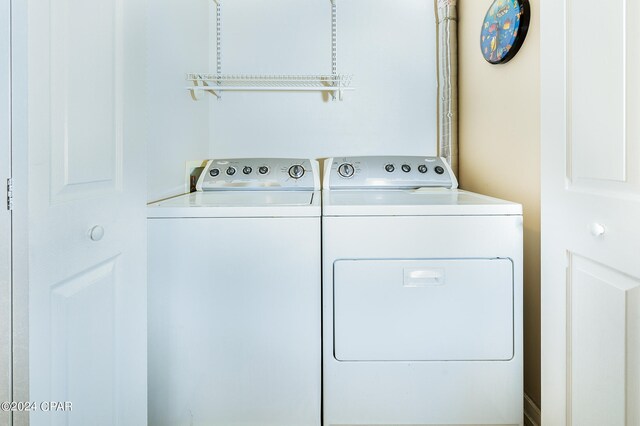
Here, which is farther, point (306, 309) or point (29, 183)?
point (306, 309)

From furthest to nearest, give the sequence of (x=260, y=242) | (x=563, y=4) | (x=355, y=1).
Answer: (x=355, y=1) → (x=260, y=242) → (x=563, y=4)

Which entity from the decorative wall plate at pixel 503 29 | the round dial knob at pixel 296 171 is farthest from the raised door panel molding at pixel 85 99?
the decorative wall plate at pixel 503 29

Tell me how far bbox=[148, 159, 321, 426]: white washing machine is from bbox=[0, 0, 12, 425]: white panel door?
0.61 meters

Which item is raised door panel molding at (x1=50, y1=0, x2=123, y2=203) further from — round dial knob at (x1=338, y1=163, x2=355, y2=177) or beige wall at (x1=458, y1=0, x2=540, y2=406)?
beige wall at (x1=458, y1=0, x2=540, y2=406)

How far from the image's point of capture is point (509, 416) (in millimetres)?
1310

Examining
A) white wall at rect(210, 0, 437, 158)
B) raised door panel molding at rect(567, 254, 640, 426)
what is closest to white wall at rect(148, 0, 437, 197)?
white wall at rect(210, 0, 437, 158)

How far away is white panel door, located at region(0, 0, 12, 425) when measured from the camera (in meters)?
0.65

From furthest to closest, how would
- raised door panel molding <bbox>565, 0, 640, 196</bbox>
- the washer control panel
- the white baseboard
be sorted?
the washer control panel
the white baseboard
raised door panel molding <bbox>565, 0, 640, 196</bbox>

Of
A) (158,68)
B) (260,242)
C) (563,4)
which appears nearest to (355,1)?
(158,68)

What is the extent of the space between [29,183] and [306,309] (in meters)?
0.85

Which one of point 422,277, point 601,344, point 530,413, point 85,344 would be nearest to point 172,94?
point 85,344

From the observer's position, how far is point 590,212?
877 millimetres

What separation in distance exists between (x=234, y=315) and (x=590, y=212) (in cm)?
105

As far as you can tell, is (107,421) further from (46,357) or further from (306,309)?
(306,309)
